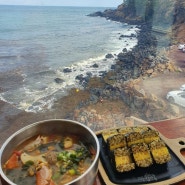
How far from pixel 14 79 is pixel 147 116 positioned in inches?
213

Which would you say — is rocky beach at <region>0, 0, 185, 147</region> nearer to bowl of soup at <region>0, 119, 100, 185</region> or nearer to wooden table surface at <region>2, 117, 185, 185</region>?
wooden table surface at <region>2, 117, 185, 185</region>

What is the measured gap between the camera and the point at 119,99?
6.49 m

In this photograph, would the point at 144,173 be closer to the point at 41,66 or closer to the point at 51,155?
the point at 51,155

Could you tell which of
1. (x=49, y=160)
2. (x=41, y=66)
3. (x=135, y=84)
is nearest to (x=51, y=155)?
(x=49, y=160)

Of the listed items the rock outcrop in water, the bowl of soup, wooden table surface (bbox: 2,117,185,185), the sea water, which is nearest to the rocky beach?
the rock outcrop in water

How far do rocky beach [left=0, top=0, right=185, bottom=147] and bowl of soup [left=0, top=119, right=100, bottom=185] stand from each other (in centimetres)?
358

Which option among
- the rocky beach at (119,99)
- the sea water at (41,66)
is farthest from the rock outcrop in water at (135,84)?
the sea water at (41,66)

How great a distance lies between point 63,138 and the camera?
0.55m

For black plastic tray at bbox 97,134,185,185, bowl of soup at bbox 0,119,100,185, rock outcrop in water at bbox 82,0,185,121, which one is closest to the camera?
bowl of soup at bbox 0,119,100,185

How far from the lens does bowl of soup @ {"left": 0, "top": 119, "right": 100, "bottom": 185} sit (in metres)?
0.44

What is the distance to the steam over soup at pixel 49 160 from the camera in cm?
44

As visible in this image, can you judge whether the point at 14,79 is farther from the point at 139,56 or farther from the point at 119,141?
the point at 119,141

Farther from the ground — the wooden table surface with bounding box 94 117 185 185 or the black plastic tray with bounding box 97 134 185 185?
the black plastic tray with bounding box 97 134 185 185

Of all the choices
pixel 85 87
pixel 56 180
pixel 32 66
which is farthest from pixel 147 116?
pixel 32 66
